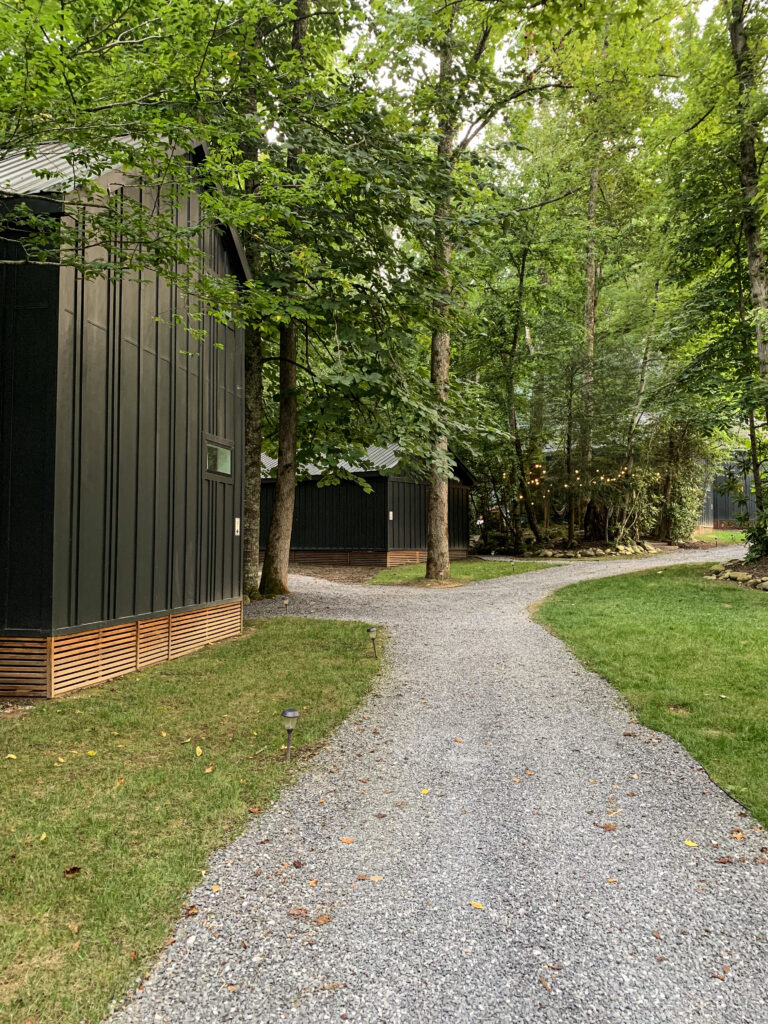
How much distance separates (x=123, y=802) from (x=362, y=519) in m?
15.3

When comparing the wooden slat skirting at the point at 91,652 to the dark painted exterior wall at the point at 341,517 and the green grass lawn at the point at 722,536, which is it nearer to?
the dark painted exterior wall at the point at 341,517

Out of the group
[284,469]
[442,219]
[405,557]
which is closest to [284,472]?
[284,469]

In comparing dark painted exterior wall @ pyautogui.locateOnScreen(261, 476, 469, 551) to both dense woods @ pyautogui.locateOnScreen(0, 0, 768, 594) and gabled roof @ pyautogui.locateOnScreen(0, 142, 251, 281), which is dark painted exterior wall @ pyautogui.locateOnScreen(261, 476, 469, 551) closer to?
dense woods @ pyautogui.locateOnScreen(0, 0, 768, 594)

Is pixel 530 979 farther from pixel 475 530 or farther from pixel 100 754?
pixel 475 530

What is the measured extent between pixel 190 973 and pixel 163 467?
5421 millimetres

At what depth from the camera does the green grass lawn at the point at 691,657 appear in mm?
4219

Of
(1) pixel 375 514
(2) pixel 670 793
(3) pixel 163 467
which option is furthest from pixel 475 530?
(2) pixel 670 793

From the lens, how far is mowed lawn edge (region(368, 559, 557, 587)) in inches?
596

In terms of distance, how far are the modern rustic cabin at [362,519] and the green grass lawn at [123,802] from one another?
38.9ft

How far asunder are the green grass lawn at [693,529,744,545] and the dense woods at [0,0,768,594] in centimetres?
261

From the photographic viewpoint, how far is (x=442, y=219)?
8516 mm

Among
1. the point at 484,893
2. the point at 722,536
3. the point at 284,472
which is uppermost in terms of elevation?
the point at 284,472

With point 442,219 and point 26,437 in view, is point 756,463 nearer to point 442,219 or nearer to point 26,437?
point 442,219

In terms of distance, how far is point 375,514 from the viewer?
60.5 feet
